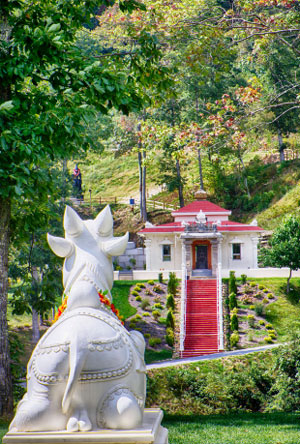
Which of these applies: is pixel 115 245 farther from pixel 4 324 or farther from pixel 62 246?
pixel 4 324

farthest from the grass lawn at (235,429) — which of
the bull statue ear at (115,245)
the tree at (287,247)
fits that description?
the tree at (287,247)

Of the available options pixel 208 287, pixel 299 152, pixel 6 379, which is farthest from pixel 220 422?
pixel 299 152

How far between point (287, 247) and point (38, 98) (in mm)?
29400

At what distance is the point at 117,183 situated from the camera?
2717 inches

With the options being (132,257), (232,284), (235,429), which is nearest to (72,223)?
(235,429)

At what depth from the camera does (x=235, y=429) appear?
470 inches

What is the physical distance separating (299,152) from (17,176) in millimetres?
52267

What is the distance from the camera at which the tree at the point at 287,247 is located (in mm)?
38344

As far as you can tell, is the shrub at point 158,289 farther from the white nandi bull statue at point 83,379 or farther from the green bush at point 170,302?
the white nandi bull statue at point 83,379

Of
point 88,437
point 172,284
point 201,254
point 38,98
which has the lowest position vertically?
point 88,437

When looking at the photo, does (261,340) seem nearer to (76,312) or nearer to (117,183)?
(76,312)

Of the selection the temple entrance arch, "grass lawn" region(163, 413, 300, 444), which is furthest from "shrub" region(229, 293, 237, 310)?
"grass lawn" region(163, 413, 300, 444)

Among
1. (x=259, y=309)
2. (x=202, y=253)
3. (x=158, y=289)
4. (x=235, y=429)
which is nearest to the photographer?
(x=235, y=429)

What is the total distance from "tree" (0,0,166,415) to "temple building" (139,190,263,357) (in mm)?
23978
